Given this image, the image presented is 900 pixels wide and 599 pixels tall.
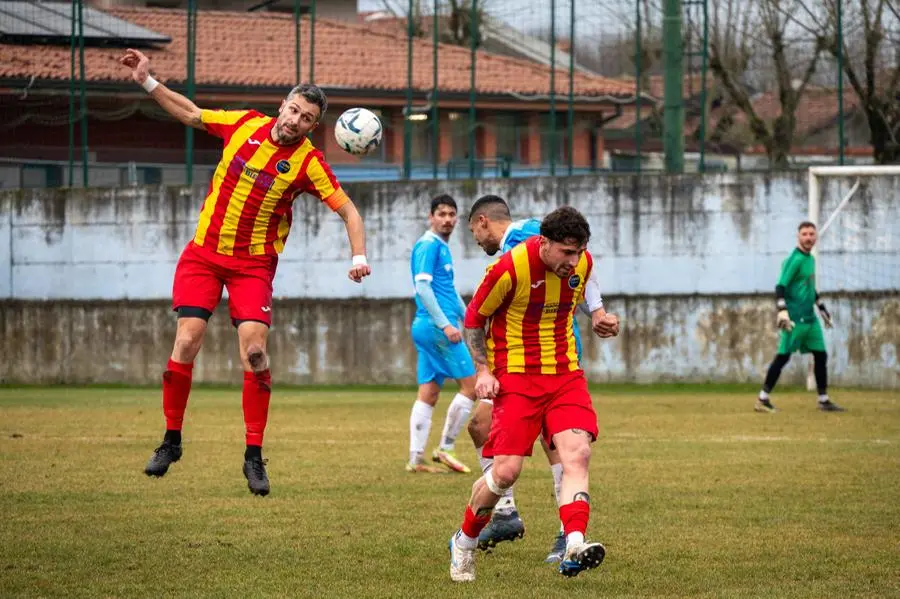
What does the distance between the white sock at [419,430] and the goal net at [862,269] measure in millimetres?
11862

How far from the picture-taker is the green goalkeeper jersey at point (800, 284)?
743 inches

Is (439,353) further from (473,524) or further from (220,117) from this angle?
(473,524)

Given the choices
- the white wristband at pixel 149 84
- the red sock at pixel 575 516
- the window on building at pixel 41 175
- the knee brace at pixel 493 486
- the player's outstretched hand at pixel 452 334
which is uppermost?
the window on building at pixel 41 175

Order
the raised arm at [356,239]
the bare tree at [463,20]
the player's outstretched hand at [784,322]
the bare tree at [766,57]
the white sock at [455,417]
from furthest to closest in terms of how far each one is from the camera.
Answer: the bare tree at [766,57]
the bare tree at [463,20]
the player's outstretched hand at [784,322]
the white sock at [455,417]
the raised arm at [356,239]

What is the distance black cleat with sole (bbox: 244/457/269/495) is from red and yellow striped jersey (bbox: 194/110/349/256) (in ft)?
4.43

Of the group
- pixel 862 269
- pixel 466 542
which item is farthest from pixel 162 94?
pixel 862 269

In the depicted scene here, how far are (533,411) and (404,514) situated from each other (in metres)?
2.39

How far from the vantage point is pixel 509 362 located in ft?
26.2

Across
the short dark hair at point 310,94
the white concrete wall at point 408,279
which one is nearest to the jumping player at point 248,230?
the short dark hair at point 310,94

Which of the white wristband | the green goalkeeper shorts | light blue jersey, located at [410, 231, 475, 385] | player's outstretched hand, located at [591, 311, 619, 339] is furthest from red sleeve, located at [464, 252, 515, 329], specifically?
the green goalkeeper shorts

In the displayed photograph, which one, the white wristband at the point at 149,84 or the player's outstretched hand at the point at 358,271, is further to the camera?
the white wristband at the point at 149,84

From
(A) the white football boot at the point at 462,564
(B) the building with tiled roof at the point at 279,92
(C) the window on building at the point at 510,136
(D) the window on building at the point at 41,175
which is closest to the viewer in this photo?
(A) the white football boot at the point at 462,564

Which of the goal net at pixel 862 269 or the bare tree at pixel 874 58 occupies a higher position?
the bare tree at pixel 874 58

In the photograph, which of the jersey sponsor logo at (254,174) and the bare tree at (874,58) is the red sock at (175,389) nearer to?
the jersey sponsor logo at (254,174)
